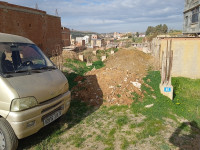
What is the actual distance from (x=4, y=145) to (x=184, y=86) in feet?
25.8

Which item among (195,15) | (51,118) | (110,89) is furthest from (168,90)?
(195,15)

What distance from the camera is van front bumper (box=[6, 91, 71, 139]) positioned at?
2.71 m

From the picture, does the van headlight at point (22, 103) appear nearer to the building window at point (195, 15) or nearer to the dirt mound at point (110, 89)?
the dirt mound at point (110, 89)

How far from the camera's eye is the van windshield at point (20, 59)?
3259mm

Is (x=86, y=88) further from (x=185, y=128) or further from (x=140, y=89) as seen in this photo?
(x=185, y=128)

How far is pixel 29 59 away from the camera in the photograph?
3.92 m

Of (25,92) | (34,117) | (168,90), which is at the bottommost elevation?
(168,90)

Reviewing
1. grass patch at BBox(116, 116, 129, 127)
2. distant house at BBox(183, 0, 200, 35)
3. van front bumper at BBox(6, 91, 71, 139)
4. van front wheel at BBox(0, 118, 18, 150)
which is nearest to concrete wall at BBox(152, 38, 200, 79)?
grass patch at BBox(116, 116, 129, 127)

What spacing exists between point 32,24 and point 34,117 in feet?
47.8

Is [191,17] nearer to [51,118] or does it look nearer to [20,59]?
[20,59]

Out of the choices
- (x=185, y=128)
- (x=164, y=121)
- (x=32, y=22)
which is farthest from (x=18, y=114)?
(x=32, y=22)

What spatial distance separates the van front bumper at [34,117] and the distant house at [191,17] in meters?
18.5

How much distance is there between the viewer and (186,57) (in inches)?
368

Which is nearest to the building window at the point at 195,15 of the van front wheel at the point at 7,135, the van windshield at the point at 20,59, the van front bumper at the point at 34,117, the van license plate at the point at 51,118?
the van windshield at the point at 20,59
